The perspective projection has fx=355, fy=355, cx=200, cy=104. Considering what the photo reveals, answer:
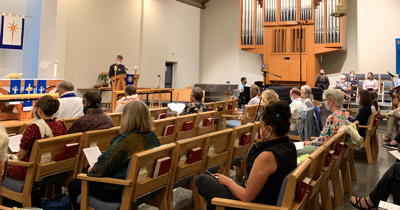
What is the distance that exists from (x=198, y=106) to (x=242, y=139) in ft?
5.50

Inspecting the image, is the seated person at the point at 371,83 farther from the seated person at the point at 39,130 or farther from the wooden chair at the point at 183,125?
the seated person at the point at 39,130

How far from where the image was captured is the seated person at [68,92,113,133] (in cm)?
325

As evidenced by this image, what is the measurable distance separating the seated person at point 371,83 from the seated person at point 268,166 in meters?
9.75

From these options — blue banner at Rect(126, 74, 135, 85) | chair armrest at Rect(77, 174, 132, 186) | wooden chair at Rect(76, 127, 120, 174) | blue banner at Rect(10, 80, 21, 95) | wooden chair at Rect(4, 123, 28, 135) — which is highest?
blue banner at Rect(126, 74, 135, 85)

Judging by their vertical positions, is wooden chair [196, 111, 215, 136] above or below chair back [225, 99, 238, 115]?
below

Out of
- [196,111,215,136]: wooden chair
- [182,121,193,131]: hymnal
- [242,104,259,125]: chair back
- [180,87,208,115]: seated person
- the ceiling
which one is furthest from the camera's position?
the ceiling

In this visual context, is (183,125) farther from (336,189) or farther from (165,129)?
(336,189)

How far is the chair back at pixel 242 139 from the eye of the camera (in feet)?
11.3

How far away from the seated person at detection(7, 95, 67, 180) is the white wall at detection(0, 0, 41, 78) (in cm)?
704

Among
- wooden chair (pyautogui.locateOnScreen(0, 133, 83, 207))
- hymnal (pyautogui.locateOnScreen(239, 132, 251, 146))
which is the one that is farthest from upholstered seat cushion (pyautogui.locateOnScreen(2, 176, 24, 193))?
hymnal (pyautogui.locateOnScreen(239, 132, 251, 146))

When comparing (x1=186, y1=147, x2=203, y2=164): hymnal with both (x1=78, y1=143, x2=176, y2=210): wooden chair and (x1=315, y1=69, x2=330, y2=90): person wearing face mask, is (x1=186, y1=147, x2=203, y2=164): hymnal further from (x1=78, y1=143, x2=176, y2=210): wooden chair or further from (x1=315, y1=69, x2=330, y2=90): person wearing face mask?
(x1=315, y1=69, x2=330, y2=90): person wearing face mask

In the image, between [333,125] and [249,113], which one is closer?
[333,125]

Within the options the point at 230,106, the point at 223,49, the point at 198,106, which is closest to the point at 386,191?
the point at 198,106

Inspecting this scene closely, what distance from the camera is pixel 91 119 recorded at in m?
3.30
